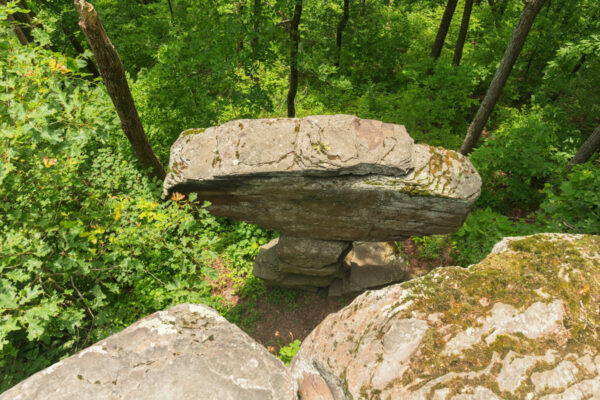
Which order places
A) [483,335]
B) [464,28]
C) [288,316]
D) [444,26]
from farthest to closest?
[444,26]
[464,28]
[288,316]
[483,335]

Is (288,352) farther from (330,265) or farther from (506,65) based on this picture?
(506,65)

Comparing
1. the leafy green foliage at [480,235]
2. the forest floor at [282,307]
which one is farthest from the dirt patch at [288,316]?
the leafy green foliage at [480,235]

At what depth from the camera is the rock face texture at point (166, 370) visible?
229 cm

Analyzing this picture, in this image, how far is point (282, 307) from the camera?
288 inches


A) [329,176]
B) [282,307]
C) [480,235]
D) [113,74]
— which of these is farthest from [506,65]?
[113,74]

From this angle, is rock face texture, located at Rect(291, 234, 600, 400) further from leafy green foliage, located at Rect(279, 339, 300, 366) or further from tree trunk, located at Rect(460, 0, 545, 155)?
tree trunk, located at Rect(460, 0, 545, 155)

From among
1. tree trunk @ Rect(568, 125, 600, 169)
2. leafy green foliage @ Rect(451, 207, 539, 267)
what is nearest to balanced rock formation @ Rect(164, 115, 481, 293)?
leafy green foliage @ Rect(451, 207, 539, 267)

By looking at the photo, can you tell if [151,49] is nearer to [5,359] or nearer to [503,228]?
[5,359]

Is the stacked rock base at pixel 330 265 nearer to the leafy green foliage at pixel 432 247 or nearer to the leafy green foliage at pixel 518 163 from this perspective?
the leafy green foliage at pixel 432 247

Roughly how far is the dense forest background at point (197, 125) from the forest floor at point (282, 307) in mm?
155

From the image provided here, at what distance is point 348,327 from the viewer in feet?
10.0

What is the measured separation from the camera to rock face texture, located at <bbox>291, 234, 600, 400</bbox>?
Answer: 2162 millimetres

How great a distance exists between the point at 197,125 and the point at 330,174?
472 cm

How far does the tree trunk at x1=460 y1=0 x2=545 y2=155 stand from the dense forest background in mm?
524
